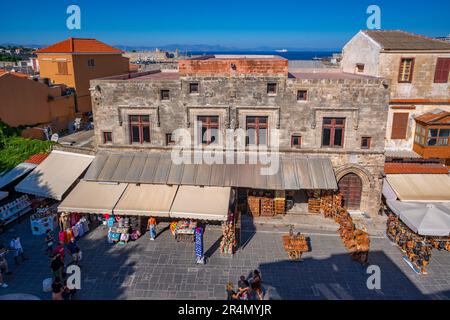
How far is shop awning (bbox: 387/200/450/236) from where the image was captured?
1609cm

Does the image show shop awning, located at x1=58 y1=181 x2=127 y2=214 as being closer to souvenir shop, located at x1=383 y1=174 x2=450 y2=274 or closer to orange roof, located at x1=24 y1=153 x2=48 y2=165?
orange roof, located at x1=24 y1=153 x2=48 y2=165

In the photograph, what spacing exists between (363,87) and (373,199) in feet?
22.2

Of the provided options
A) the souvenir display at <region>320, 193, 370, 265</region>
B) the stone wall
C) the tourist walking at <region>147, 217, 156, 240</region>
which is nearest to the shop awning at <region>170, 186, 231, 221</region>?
the tourist walking at <region>147, 217, 156, 240</region>

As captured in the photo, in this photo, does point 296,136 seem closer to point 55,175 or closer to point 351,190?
point 351,190

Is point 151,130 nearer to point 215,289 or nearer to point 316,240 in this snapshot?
point 215,289

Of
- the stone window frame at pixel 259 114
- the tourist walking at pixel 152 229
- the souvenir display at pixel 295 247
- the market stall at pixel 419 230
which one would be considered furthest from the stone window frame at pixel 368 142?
the tourist walking at pixel 152 229

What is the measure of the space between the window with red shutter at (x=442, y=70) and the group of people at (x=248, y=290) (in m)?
18.5

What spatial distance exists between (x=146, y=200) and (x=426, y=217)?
14.3m

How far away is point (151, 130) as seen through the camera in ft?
65.2

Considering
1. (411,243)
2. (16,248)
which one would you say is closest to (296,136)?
(411,243)

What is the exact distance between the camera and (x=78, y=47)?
3841 centimetres

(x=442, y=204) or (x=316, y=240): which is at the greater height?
(x=442, y=204)

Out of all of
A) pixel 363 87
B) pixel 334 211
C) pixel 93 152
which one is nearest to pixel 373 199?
pixel 334 211
